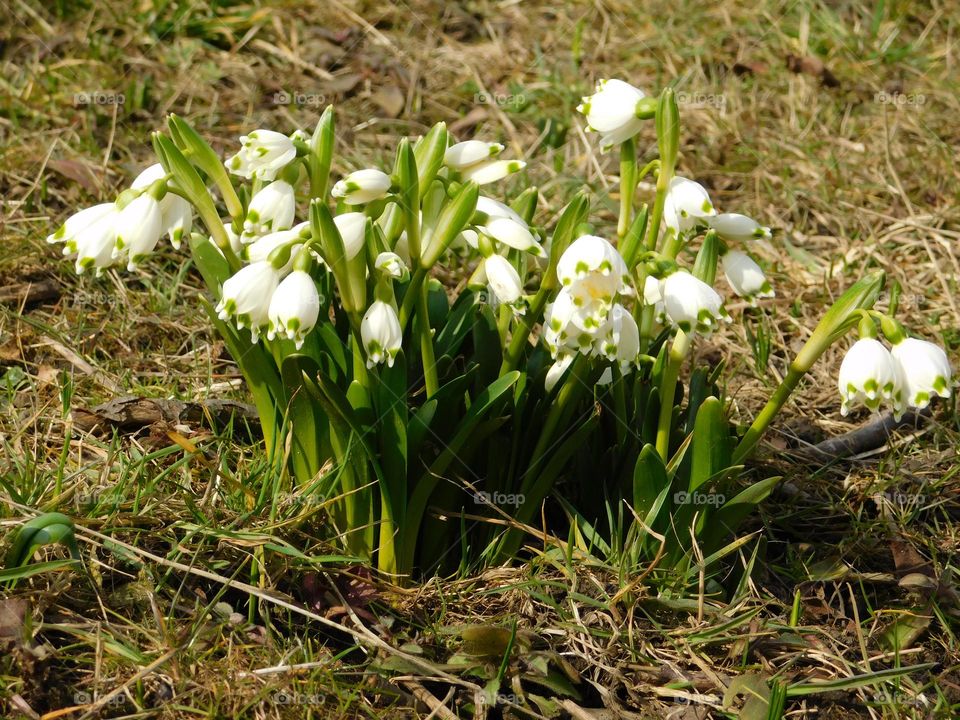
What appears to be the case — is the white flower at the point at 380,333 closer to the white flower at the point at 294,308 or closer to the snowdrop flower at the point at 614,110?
the white flower at the point at 294,308

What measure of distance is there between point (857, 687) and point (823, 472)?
2.40 ft

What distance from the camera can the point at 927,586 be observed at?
212 cm

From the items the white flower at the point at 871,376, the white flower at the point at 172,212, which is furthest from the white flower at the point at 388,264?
the white flower at the point at 871,376

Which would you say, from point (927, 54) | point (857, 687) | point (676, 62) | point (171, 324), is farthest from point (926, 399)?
point (927, 54)

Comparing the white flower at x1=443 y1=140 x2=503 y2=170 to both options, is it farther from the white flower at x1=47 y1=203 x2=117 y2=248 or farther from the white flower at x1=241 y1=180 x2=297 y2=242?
the white flower at x1=47 y1=203 x2=117 y2=248

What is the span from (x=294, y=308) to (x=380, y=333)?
6.5 inches

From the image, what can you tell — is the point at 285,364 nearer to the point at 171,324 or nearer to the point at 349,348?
the point at 349,348

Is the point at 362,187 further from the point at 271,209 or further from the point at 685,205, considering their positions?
the point at 685,205

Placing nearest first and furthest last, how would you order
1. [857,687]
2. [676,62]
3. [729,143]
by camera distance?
[857,687] < [729,143] < [676,62]

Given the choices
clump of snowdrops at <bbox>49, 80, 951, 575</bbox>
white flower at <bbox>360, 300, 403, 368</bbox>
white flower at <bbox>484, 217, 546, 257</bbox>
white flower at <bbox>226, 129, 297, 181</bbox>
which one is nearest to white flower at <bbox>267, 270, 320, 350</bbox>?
clump of snowdrops at <bbox>49, 80, 951, 575</bbox>

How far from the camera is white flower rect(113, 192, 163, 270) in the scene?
1710mm

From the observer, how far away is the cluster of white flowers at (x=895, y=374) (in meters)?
1.62

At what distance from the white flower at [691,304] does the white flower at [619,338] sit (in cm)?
7

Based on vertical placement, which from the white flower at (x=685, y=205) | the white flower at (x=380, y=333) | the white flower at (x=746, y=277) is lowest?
the white flower at (x=380, y=333)
